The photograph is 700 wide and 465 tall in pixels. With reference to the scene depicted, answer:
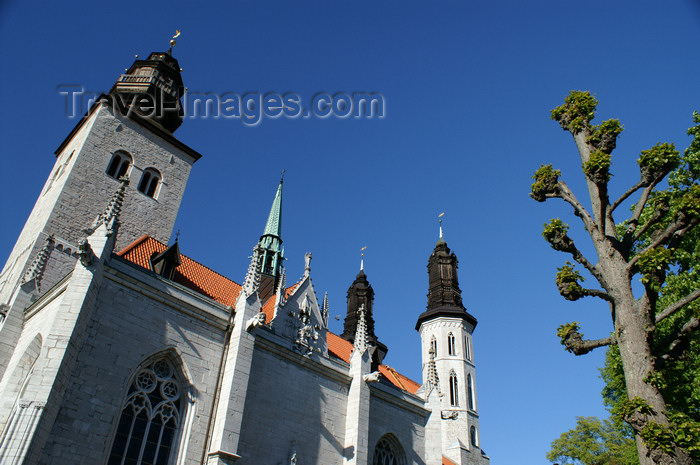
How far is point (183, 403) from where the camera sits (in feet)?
45.4

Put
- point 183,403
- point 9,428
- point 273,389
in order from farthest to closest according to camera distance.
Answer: point 273,389, point 183,403, point 9,428

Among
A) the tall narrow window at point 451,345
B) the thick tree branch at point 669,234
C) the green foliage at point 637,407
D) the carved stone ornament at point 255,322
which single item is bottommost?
the green foliage at point 637,407

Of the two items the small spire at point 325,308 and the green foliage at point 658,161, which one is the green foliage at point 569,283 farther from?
the small spire at point 325,308

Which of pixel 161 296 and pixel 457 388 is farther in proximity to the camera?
pixel 457 388

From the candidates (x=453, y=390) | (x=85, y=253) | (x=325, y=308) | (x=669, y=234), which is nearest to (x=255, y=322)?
(x=85, y=253)

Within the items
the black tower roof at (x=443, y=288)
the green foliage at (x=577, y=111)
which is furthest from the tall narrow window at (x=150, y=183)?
the black tower roof at (x=443, y=288)

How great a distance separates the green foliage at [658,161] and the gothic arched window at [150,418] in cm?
1327

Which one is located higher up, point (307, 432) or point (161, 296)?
point (161, 296)

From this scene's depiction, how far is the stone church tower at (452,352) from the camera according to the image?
100ft

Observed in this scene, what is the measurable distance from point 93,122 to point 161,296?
38.5ft

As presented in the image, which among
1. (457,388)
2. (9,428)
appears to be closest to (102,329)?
(9,428)

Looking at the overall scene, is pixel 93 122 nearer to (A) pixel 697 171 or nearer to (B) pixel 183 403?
(B) pixel 183 403

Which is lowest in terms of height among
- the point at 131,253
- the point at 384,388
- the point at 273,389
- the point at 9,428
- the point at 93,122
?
the point at 9,428

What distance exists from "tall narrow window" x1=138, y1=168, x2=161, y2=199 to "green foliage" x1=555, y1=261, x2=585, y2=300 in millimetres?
18615
